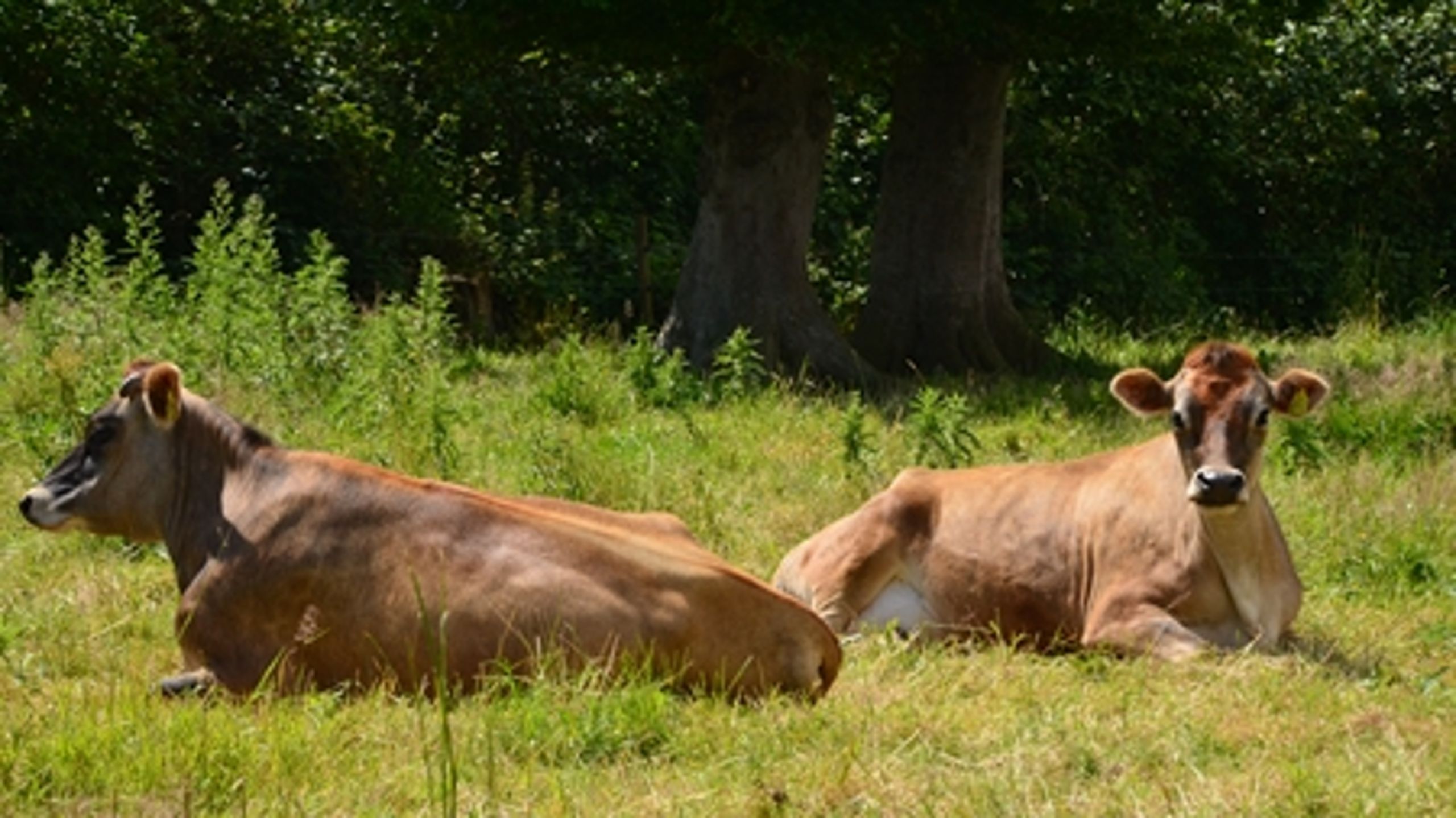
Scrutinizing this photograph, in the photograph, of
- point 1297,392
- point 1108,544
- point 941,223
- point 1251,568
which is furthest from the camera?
point 941,223

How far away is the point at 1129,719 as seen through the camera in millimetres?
7977

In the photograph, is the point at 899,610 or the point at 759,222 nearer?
the point at 899,610

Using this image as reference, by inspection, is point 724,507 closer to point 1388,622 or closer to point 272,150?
point 1388,622

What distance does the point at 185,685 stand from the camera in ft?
26.8

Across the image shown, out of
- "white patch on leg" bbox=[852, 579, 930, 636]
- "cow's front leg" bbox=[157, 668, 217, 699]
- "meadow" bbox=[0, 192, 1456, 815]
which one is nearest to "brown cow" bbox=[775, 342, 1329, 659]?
"white patch on leg" bbox=[852, 579, 930, 636]

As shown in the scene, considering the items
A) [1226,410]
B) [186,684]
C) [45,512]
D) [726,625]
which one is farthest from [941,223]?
[186,684]

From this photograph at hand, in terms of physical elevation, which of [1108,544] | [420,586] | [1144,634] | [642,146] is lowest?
[1144,634]

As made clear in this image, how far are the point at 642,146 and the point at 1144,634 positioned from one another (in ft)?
50.5

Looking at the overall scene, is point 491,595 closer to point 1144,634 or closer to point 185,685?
point 185,685

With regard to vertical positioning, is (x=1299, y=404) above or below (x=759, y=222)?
above

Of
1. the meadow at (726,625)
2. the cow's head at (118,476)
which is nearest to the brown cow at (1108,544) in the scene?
the meadow at (726,625)

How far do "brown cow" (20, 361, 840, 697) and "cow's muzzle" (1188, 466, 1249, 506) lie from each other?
70.8 inches

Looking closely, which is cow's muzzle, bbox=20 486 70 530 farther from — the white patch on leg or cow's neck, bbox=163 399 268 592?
the white patch on leg

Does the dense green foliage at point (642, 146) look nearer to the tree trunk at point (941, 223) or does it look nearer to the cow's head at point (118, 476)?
the tree trunk at point (941, 223)
